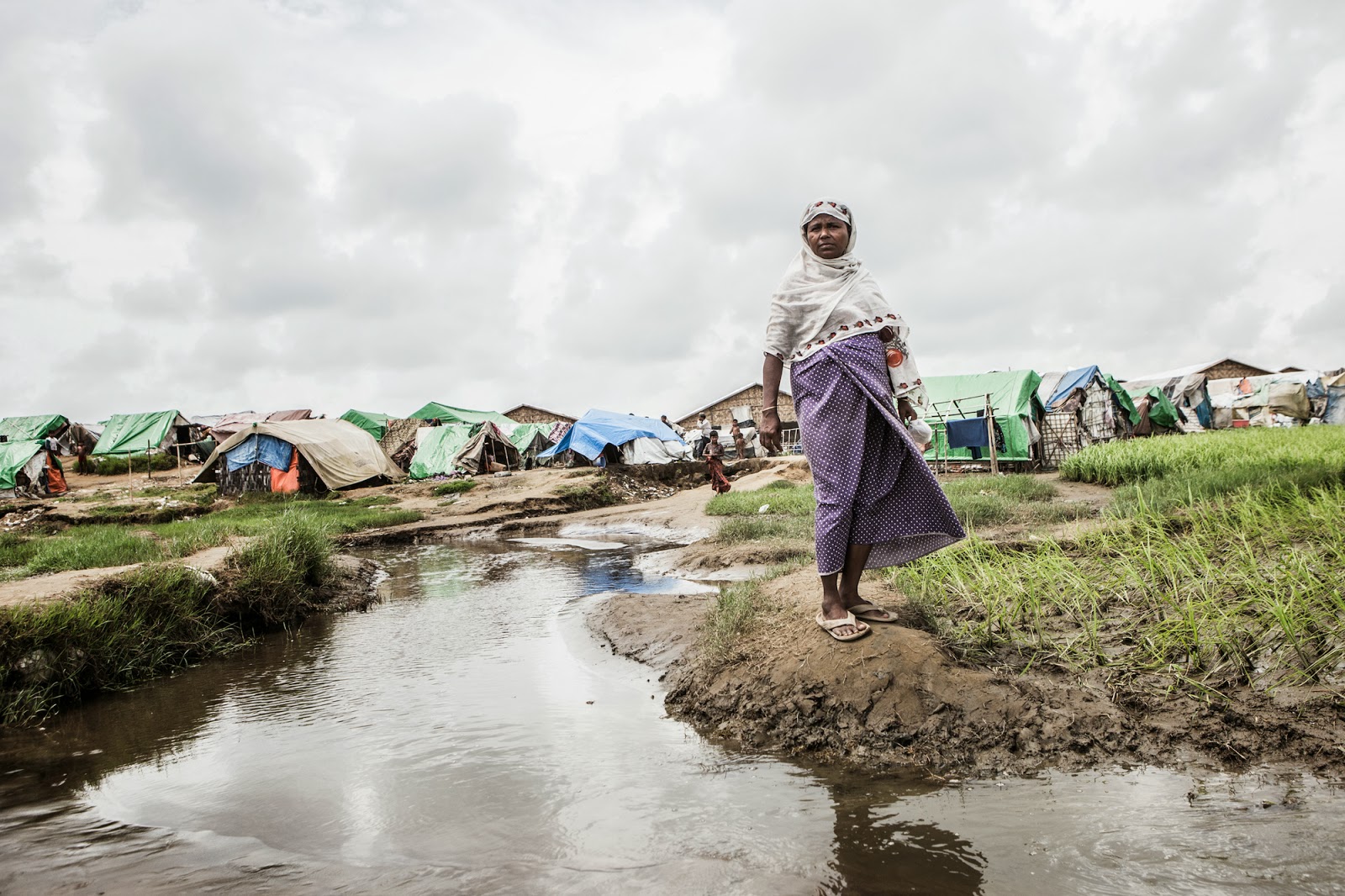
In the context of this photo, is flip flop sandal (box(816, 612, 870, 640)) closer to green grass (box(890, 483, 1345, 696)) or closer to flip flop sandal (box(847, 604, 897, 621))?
flip flop sandal (box(847, 604, 897, 621))

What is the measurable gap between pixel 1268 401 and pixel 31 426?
42.7 metres

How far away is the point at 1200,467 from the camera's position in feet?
26.7

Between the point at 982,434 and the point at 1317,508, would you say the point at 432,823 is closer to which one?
the point at 1317,508

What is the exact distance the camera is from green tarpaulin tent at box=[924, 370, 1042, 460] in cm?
1555

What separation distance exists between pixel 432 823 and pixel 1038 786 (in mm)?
1674

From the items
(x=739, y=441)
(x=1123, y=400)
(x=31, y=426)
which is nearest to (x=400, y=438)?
(x=31, y=426)

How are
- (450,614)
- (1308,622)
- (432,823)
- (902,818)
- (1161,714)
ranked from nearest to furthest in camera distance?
(902,818) < (432,823) < (1161,714) < (1308,622) < (450,614)

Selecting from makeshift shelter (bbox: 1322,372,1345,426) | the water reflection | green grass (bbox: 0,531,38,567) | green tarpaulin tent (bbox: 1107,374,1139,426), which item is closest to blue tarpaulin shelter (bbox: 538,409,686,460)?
green tarpaulin tent (bbox: 1107,374,1139,426)

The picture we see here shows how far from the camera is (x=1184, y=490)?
18.7 ft

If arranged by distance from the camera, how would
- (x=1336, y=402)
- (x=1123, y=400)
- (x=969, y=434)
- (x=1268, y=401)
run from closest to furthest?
(x=969, y=434) < (x=1123, y=400) < (x=1336, y=402) < (x=1268, y=401)

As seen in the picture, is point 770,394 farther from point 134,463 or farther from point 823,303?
point 134,463

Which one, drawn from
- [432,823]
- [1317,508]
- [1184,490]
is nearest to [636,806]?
[432,823]

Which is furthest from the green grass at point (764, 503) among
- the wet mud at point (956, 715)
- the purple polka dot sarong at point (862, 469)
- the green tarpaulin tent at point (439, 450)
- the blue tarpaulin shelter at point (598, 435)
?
the green tarpaulin tent at point (439, 450)

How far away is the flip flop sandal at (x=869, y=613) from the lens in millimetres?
2990
